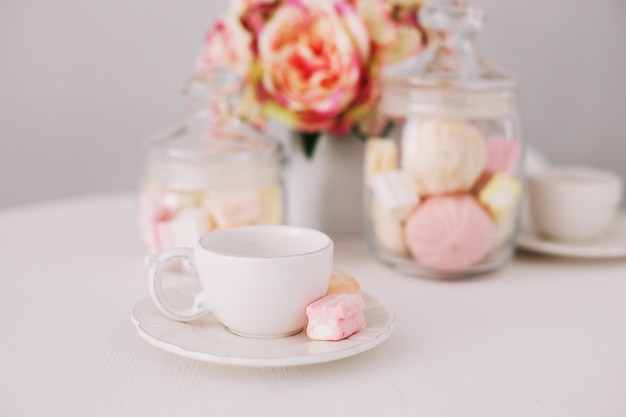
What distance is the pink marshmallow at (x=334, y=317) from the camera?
1.68ft

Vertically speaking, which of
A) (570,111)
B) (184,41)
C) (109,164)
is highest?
(184,41)

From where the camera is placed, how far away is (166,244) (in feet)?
2.51

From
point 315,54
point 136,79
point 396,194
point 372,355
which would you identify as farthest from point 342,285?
point 136,79

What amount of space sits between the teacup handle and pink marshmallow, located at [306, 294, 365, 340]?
9cm

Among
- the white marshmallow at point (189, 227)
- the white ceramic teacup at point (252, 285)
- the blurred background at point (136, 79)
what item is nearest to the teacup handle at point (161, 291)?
the white ceramic teacup at point (252, 285)

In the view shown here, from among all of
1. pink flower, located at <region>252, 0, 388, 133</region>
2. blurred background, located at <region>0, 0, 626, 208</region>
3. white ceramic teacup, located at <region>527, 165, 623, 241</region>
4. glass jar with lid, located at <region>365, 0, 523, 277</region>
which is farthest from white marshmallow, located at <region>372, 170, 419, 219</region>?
blurred background, located at <region>0, 0, 626, 208</region>

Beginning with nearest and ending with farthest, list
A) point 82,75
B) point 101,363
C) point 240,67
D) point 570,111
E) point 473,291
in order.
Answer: point 101,363
point 473,291
point 240,67
point 570,111
point 82,75

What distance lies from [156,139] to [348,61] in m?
0.22

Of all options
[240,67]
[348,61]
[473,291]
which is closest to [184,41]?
[240,67]

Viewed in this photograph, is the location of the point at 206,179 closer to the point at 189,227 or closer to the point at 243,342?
the point at 189,227

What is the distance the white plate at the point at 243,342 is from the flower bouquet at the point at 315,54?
1.00 feet

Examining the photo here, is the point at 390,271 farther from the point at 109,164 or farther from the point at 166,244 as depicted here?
the point at 109,164

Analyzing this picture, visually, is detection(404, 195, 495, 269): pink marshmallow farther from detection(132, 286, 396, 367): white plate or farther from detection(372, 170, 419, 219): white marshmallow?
detection(132, 286, 396, 367): white plate

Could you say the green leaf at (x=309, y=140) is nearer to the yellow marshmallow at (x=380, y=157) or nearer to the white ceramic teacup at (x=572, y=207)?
the yellow marshmallow at (x=380, y=157)
